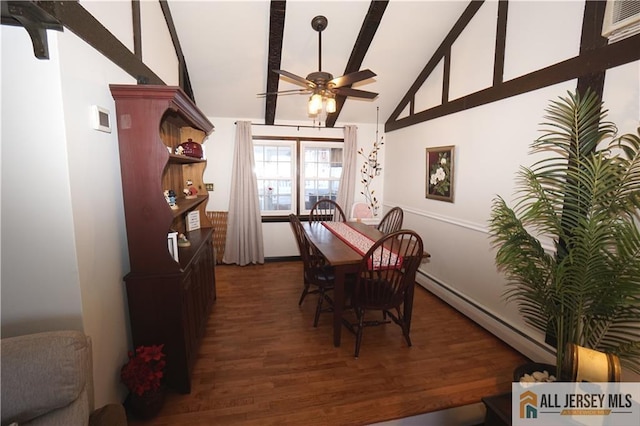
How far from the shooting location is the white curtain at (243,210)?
414 centimetres

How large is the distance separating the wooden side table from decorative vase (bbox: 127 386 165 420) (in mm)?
1887

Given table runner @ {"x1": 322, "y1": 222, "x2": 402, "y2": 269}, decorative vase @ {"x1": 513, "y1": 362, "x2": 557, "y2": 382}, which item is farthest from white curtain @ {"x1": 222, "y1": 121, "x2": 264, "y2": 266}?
decorative vase @ {"x1": 513, "y1": 362, "x2": 557, "y2": 382}

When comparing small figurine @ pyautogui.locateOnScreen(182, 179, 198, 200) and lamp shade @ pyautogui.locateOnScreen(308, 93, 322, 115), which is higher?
lamp shade @ pyautogui.locateOnScreen(308, 93, 322, 115)

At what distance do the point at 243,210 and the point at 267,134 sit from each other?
1.20 m

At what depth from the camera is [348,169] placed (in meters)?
4.52

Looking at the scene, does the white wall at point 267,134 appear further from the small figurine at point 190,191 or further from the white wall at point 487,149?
the small figurine at point 190,191

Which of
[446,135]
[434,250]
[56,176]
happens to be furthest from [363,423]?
[446,135]

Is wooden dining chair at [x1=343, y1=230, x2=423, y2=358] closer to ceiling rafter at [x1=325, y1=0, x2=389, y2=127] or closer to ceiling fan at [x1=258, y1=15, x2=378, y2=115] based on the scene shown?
ceiling fan at [x1=258, y1=15, x2=378, y2=115]

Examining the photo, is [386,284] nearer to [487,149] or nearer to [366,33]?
[487,149]

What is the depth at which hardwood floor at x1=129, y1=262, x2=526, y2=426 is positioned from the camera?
1.77 meters

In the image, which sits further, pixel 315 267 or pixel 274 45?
pixel 274 45

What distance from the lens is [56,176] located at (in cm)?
128

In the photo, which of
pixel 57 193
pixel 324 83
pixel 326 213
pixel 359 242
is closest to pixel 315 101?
pixel 324 83

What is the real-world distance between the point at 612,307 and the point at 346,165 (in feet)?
11.5
